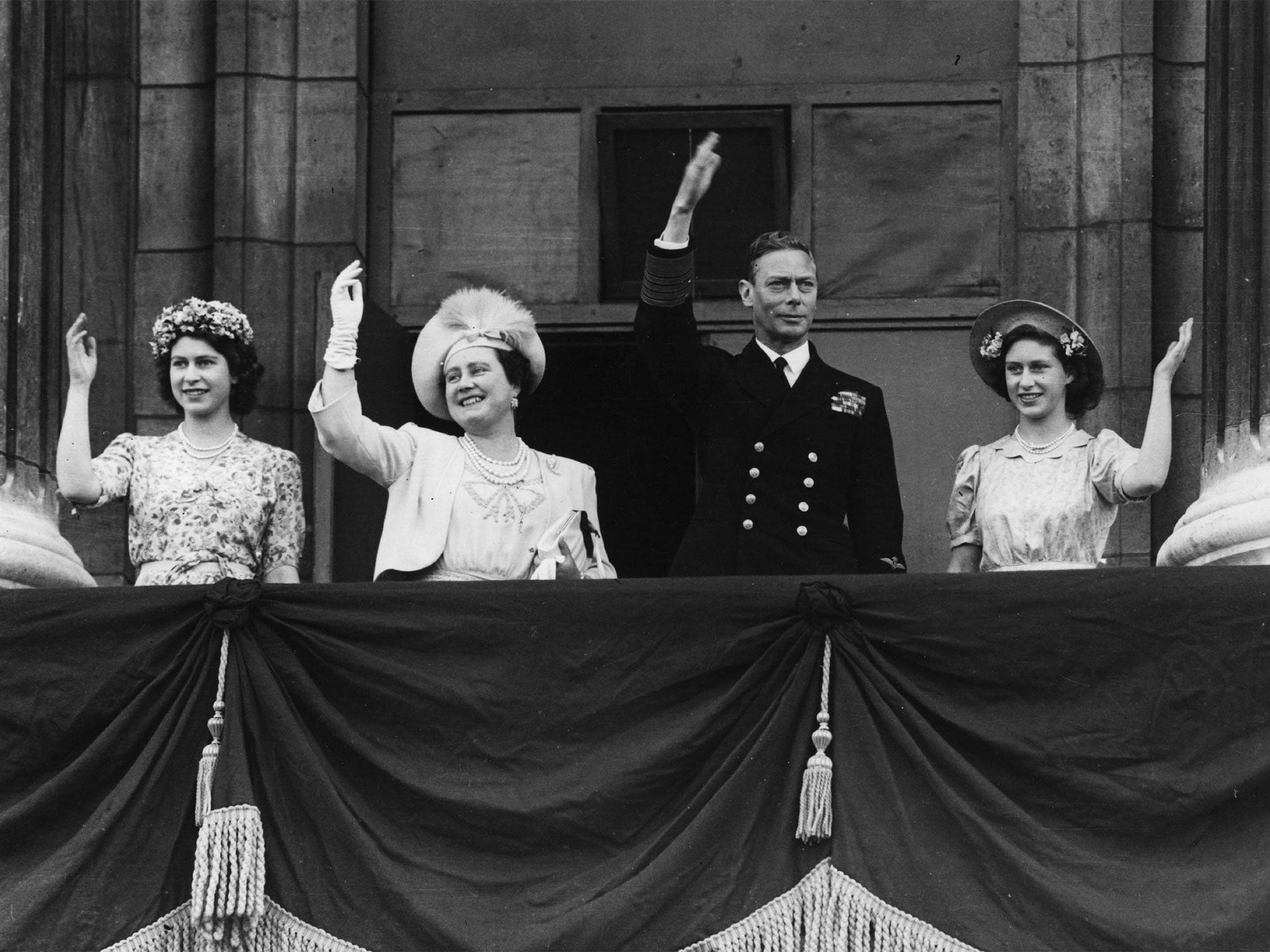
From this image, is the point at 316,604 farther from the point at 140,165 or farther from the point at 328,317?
the point at 140,165

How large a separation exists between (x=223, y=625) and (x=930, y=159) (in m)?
4.72

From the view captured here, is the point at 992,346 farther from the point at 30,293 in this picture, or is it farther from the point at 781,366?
the point at 30,293

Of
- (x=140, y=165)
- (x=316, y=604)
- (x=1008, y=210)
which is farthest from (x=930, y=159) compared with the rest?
(x=316, y=604)

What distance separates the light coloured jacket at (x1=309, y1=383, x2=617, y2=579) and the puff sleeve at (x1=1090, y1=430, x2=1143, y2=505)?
1775 mm

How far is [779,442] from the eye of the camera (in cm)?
1145

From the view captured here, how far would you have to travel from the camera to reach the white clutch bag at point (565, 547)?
11102 mm

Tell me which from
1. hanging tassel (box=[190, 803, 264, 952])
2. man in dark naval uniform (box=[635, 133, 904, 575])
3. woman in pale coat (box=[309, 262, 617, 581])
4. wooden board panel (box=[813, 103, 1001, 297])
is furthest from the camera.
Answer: wooden board panel (box=[813, 103, 1001, 297])

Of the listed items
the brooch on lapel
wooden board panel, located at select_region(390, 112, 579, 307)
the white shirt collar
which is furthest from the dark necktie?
wooden board panel, located at select_region(390, 112, 579, 307)

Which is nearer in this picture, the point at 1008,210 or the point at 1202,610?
the point at 1202,610

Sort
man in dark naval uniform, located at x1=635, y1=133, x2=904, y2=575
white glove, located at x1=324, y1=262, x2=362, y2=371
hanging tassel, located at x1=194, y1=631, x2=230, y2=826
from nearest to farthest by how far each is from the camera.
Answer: hanging tassel, located at x1=194, y1=631, x2=230, y2=826 < white glove, located at x1=324, y1=262, x2=362, y2=371 < man in dark naval uniform, located at x1=635, y1=133, x2=904, y2=575

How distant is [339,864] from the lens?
1034 cm

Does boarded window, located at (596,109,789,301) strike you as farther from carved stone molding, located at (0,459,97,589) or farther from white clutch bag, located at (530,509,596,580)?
carved stone molding, located at (0,459,97,589)

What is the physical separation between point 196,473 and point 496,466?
3.61 feet

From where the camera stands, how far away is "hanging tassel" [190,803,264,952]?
10.2m
